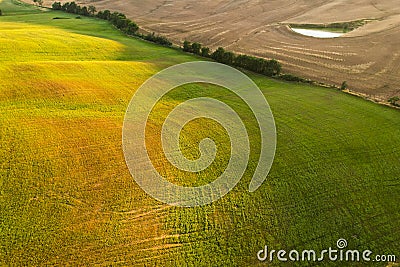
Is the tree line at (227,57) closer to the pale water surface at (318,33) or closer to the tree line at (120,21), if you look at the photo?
the tree line at (120,21)

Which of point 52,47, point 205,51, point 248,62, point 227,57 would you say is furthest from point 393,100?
point 52,47

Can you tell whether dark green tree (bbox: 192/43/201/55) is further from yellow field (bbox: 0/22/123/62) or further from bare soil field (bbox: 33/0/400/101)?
yellow field (bbox: 0/22/123/62)

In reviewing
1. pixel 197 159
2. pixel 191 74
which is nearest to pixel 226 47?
pixel 191 74

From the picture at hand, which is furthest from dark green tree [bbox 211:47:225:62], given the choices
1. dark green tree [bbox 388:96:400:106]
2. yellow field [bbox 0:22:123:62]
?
dark green tree [bbox 388:96:400:106]

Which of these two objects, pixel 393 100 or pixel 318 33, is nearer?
pixel 393 100

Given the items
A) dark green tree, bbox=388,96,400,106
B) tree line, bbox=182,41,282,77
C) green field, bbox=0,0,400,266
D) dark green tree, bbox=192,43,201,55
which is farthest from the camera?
dark green tree, bbox=192,43,201,55

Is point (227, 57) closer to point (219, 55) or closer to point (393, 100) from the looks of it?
point (219, 55)

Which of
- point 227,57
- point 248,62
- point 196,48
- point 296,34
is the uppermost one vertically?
point 296,34
